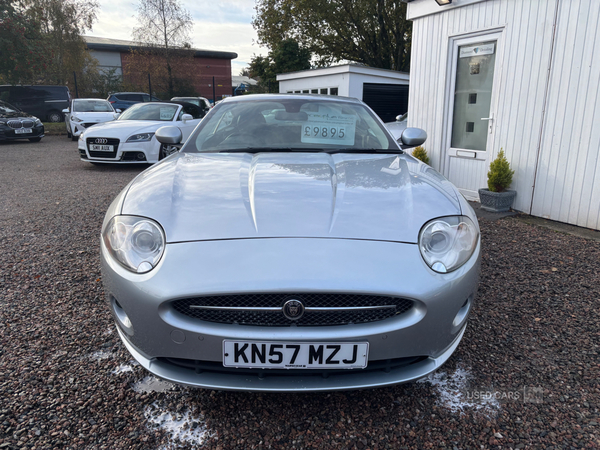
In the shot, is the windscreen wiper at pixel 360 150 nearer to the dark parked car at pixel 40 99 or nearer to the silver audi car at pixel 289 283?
the silver audi car at pixel 289 283

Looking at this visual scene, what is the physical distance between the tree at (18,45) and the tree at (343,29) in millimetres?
11696

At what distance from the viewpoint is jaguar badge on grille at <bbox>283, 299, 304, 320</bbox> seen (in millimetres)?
1587

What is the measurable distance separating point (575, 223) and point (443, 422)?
13.6ft

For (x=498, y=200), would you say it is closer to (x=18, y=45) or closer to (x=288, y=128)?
(x=288, y=128)

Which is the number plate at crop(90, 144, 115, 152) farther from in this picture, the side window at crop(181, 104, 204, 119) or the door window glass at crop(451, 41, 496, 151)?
the door window glass at crop(451, 41, 496, 151)

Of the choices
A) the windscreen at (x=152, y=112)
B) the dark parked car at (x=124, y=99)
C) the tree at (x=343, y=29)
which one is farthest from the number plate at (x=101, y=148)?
the tree at (x=343, y=29)

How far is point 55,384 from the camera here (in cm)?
204

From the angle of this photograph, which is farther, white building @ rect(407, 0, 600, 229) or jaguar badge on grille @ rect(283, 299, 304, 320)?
white building @ rect(407, 0, 600, 229)

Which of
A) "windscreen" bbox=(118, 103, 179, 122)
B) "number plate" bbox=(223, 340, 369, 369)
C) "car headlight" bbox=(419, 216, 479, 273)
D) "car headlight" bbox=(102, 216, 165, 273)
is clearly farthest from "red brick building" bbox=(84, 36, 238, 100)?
"number plate" bbox=(223, 340, 369, 369)

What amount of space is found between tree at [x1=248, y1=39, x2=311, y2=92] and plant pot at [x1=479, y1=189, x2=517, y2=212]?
1937cm

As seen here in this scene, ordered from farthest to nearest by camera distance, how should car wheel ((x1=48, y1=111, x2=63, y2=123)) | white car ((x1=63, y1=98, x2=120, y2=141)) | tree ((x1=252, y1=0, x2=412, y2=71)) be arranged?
tree ((x1=252, y1=0, x2=412, y2=71)), car wheel ((x1=48, y1=111, x2=63, y2=123)), white car ((x1=63, y1=98, x2=120, y2=141))

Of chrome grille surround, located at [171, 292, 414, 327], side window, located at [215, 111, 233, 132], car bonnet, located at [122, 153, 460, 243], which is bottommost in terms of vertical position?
chrome grille surround, located at [171, 292, 414, 327]

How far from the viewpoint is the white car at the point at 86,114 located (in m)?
13.8

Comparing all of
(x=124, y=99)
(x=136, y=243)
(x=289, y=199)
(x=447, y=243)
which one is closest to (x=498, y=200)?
(x=447, y=243)
